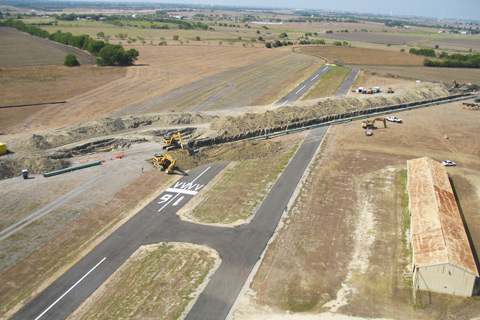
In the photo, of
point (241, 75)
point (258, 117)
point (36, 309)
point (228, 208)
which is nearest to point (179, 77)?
point (241, 75)

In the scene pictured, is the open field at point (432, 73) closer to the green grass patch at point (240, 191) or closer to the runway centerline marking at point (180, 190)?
the green grass patch at point (240, 191)

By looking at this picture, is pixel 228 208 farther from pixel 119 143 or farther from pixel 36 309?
pixel 119 143

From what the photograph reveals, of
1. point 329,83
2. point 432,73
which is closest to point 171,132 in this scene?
point 329,83

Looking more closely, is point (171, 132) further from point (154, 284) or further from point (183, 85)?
point (183, 85)

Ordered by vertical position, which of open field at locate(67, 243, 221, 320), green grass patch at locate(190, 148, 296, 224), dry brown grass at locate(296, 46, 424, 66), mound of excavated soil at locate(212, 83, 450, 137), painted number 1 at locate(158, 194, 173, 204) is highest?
dry brown grass at locate(296, 46, 424, 66)

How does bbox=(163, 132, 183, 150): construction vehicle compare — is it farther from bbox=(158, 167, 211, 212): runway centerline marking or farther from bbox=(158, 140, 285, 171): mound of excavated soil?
bbox=(158, 167, 211, 212): runway centerline marking

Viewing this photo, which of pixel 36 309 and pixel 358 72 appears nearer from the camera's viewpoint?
pixel 36 309

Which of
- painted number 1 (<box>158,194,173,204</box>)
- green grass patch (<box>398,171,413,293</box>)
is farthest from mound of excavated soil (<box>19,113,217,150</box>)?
green grass patch (<box>398,171,413,293</box>)
